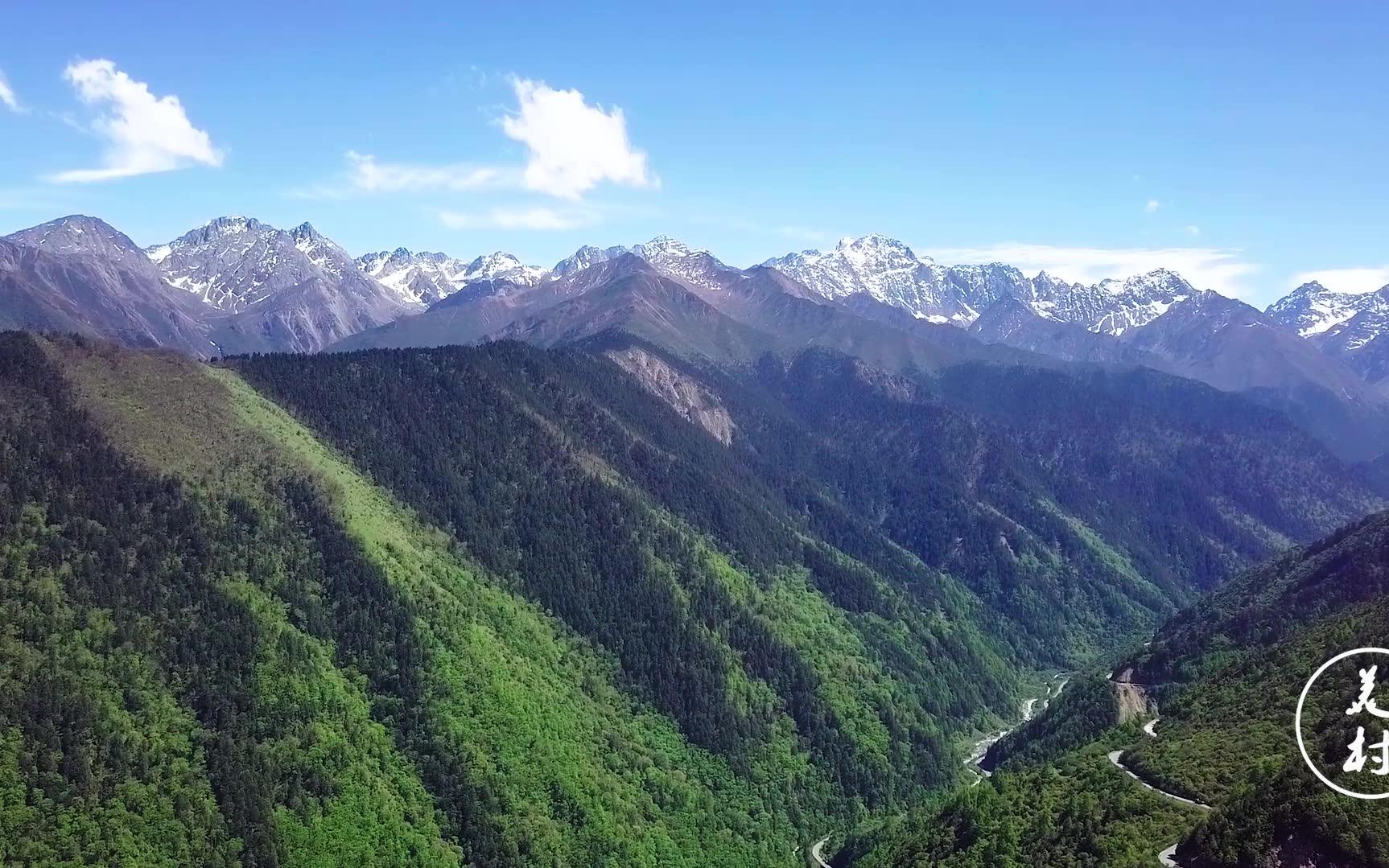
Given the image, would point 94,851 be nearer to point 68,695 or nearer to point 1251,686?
point 68,695

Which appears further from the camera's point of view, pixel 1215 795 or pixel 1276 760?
pixel 1215 795

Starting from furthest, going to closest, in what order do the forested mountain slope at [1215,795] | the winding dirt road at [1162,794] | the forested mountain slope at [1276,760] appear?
the winding dirt road at [1162,794] → the forested mountain slope at [1215,795] → the forested mountain slope at [1276,760]

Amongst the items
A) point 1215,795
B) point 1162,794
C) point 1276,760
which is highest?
point 1276,760

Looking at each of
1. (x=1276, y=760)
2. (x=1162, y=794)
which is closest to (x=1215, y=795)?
(x=1162, y=794)

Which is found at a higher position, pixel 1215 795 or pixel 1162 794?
pixel 1215 795

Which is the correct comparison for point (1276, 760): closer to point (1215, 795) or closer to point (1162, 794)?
point (1215, 795)

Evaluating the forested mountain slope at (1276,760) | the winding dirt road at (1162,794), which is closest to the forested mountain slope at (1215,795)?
the forested mountain slope at (1276,760)

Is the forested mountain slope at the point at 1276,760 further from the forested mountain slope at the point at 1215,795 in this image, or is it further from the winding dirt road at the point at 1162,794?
the winding dirt road at the point at 1162,794

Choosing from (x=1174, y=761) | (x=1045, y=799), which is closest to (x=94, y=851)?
(x=1045, y=799)

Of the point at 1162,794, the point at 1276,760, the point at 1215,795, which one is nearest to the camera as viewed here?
the point at 1276,760

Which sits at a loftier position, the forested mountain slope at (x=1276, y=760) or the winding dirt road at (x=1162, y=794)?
the forested mountain slope at (x=1276, y=760)

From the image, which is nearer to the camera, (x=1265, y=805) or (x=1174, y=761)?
(x=1265, y=805)
